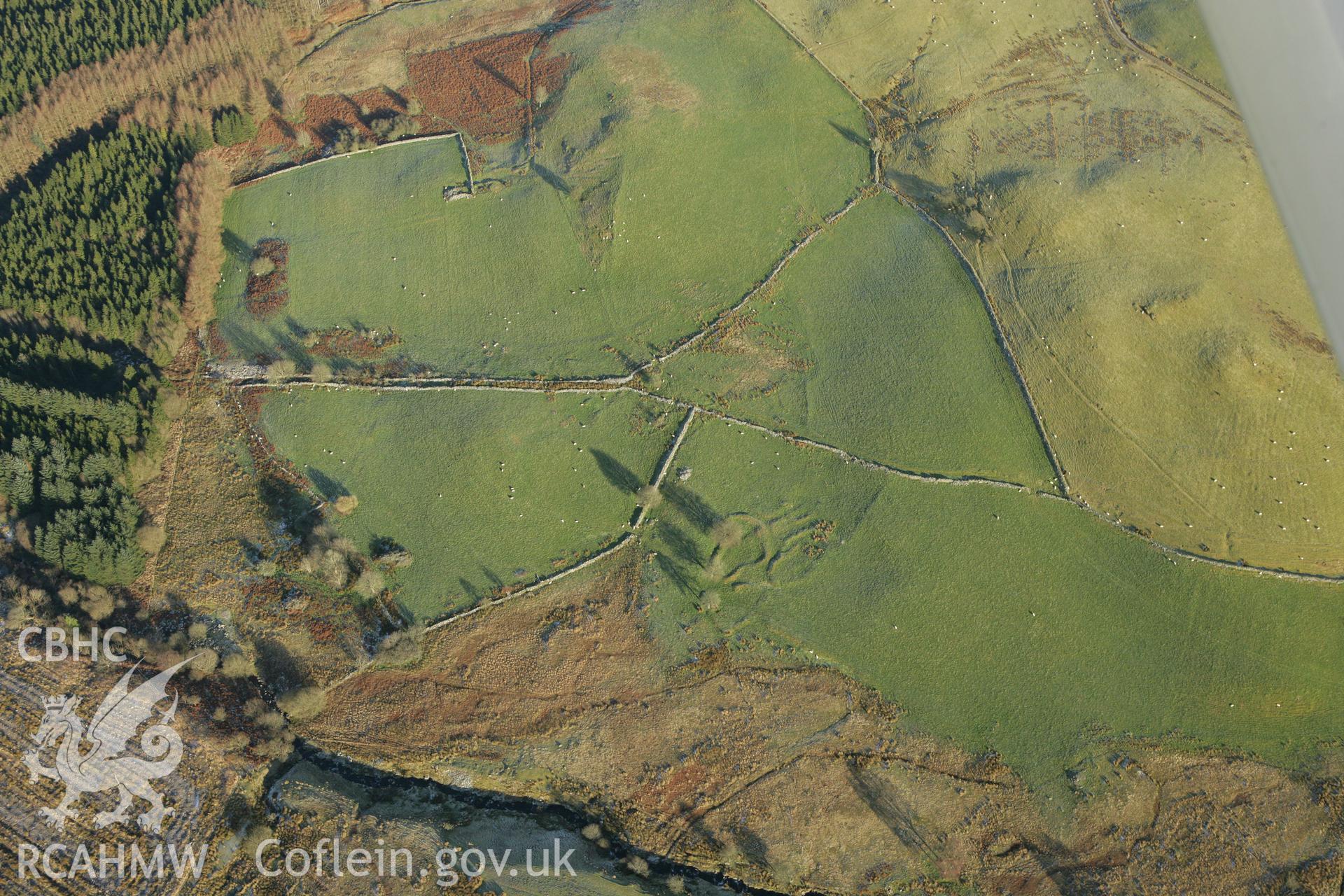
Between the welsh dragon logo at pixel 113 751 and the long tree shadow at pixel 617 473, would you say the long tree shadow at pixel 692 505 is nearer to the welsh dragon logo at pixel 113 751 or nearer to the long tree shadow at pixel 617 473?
the long tree shadow at pixel 617 473

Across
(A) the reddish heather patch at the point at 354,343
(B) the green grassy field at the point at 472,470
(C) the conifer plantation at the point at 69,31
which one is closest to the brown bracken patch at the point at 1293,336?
(B) the green grassy field at the point at 472,470

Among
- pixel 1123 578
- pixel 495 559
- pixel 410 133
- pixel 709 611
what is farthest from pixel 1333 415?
pixel 410 133

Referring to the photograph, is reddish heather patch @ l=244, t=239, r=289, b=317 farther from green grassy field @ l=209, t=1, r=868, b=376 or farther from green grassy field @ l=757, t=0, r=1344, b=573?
green grassy field @ l=757, t=0, r=1344, b=573

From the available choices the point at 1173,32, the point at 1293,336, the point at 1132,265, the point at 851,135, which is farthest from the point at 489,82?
the point at 1293,336

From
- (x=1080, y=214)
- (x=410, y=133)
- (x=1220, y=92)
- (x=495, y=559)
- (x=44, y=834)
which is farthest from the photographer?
(x=410, y=133)

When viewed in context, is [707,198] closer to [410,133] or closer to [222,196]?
[410,133]

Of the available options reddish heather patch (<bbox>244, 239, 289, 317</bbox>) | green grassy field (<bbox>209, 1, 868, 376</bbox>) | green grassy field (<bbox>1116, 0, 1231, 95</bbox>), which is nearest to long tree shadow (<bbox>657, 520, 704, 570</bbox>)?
green grassy field (<bbox>209, 1, 868, 376</bbox>)
